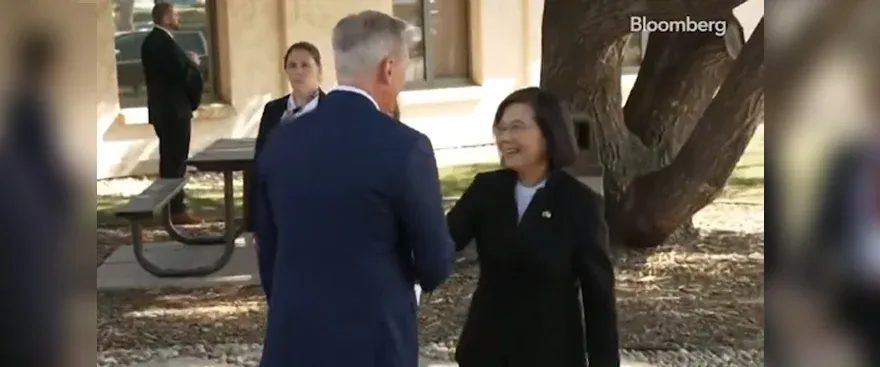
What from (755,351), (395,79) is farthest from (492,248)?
(755,351)

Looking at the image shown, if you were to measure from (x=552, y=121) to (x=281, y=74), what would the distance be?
9.89m

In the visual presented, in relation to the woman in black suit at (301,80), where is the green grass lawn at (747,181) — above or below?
below

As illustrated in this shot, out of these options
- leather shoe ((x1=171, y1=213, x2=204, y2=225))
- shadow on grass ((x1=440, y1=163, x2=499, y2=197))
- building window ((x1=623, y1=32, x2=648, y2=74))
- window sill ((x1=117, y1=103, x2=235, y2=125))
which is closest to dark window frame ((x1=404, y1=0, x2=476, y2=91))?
shadow on grass ((x1=440, y1=163, x2=499, y2=197))

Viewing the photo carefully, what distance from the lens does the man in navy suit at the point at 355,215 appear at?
2832mm

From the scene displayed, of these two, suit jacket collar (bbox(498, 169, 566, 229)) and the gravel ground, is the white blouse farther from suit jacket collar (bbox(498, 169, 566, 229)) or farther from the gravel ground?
the gravel ground

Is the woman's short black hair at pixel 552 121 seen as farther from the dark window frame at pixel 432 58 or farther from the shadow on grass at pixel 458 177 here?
the dark window frame at pixel 432 58

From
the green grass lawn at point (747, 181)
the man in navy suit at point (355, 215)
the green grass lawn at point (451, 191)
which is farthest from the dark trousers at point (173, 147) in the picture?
the man in navy suit at point (355, 215)

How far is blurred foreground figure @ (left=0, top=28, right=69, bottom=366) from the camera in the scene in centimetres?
188

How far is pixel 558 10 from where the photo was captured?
810cm

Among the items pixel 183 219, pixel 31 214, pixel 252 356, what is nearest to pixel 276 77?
pixel 183 219

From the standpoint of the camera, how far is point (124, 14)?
42.5ft

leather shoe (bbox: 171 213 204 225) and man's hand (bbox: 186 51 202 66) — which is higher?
man's hand (bbox: 186 51 202 66)

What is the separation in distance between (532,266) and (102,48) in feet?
30.9

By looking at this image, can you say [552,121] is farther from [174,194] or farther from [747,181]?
[747,181]
